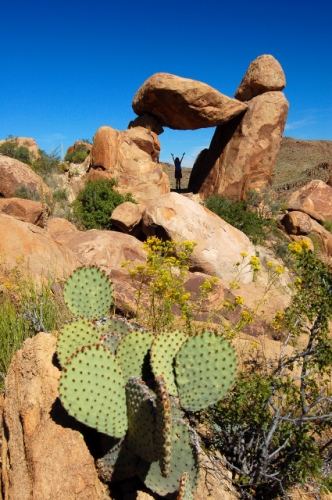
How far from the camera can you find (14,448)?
7.89 ft

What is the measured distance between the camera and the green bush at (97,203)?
13.0 meters

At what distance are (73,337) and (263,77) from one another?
16612 millimetres

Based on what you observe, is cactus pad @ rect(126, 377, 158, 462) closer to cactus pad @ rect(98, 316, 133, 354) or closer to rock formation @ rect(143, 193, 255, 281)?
cactus pad @ rect(98, 316, 133, 354)

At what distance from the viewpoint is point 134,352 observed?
2734mm

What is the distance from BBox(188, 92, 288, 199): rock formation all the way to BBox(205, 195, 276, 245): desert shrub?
874mm

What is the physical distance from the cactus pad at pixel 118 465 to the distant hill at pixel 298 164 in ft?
101

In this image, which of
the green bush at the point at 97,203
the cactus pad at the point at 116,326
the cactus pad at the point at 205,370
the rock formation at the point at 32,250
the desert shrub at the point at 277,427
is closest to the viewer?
Result: the cactus pad at the point at 205,370

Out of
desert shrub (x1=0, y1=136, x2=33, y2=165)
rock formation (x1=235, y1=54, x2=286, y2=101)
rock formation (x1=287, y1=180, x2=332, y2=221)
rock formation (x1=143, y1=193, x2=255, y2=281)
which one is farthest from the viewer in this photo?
rock formation (x1=287, y1=180, x2=332, y2=221)

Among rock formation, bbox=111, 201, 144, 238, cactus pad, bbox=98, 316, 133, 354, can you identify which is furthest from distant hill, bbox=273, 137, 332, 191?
cactus pad, bbox=98, 316, 133, 354

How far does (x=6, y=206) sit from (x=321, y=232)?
40.6 feet

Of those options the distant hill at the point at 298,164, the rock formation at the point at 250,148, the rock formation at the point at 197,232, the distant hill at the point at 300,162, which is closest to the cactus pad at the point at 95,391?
the rock formation at the point at 197,232

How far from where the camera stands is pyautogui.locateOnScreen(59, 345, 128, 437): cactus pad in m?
2.24

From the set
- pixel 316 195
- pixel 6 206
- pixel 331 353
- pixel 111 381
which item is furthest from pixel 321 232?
pixel 111 381

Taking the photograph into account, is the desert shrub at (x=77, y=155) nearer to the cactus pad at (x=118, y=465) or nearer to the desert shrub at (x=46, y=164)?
the desert shrub at (x=46, y=164)
